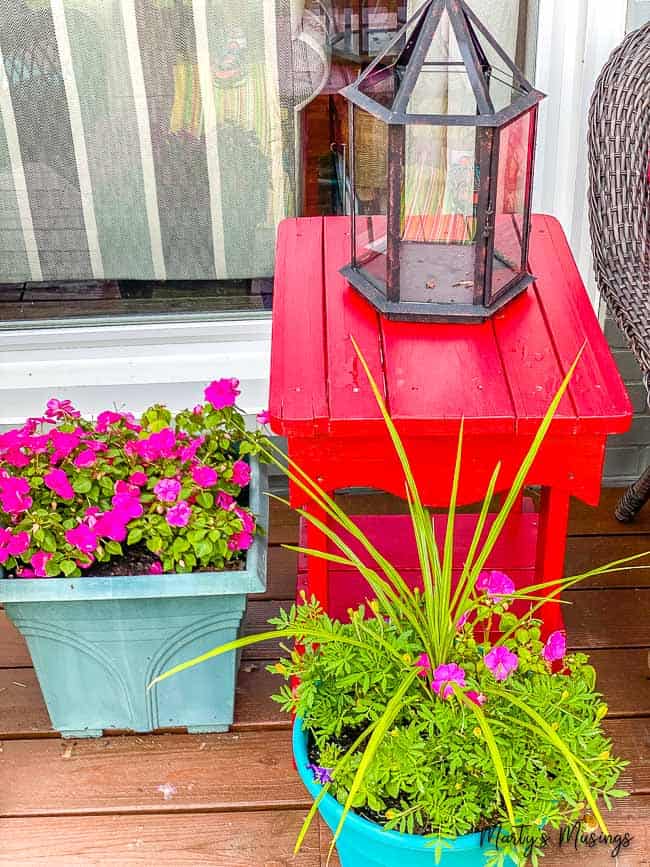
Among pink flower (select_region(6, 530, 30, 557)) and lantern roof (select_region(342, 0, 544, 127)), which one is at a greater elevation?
lantern roof (select_region(342, 0, 544, 127))

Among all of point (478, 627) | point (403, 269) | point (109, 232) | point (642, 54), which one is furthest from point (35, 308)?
point (642, 54)

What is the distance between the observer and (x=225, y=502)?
5.27 feet

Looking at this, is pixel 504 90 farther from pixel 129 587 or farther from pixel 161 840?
pixel 161 840

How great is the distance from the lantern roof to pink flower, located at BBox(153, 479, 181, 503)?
63 cm

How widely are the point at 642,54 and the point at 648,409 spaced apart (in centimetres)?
81

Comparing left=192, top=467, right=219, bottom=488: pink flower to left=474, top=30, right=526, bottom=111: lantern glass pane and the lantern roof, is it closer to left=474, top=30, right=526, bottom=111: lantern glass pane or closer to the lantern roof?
the lantern roof

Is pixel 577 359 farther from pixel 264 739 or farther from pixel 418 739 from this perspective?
pixel 264 739

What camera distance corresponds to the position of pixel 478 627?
5.80ft

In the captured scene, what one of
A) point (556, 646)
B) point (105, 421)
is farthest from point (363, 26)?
point (556, 646)

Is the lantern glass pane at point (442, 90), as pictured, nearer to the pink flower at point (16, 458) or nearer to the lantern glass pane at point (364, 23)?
the lantern glass pane at point (364, 23)

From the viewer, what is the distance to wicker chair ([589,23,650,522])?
1.64 metres

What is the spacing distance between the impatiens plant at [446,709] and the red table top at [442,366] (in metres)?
0.11

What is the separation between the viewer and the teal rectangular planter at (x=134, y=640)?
152 cm

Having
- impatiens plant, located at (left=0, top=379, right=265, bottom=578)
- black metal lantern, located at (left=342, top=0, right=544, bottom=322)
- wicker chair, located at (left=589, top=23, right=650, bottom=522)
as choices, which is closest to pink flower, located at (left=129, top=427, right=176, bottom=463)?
impatiens plant, located at (left=0, top=379, right=265, bottom=578)
